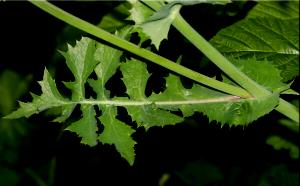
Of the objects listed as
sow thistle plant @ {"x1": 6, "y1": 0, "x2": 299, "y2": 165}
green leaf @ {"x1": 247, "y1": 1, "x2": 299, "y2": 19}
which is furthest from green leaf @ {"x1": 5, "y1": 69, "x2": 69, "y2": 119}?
green leaf @ {"x1": 247, "y1": 1, "x2": 299, "y2": 19}

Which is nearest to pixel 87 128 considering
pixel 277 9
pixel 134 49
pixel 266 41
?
pixel 134 49

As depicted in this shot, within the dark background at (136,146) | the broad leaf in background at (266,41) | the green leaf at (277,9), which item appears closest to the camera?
the broad leaf in background at (266,41)

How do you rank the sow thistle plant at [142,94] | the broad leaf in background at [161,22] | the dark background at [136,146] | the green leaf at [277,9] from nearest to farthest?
the broad leaf in background at [161,22]
the sow thistle plant at [142,94]
the green leaf at [277,9]
the dark background at [136,146]

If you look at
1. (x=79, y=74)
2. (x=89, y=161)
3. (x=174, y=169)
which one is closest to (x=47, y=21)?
(x=89, y=161)

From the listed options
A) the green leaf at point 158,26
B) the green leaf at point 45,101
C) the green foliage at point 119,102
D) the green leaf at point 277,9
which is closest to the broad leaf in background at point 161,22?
the green leaf at point 158,26

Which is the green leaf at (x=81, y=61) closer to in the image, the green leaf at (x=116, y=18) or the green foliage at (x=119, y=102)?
the green foliage at (x=119, y=102)
